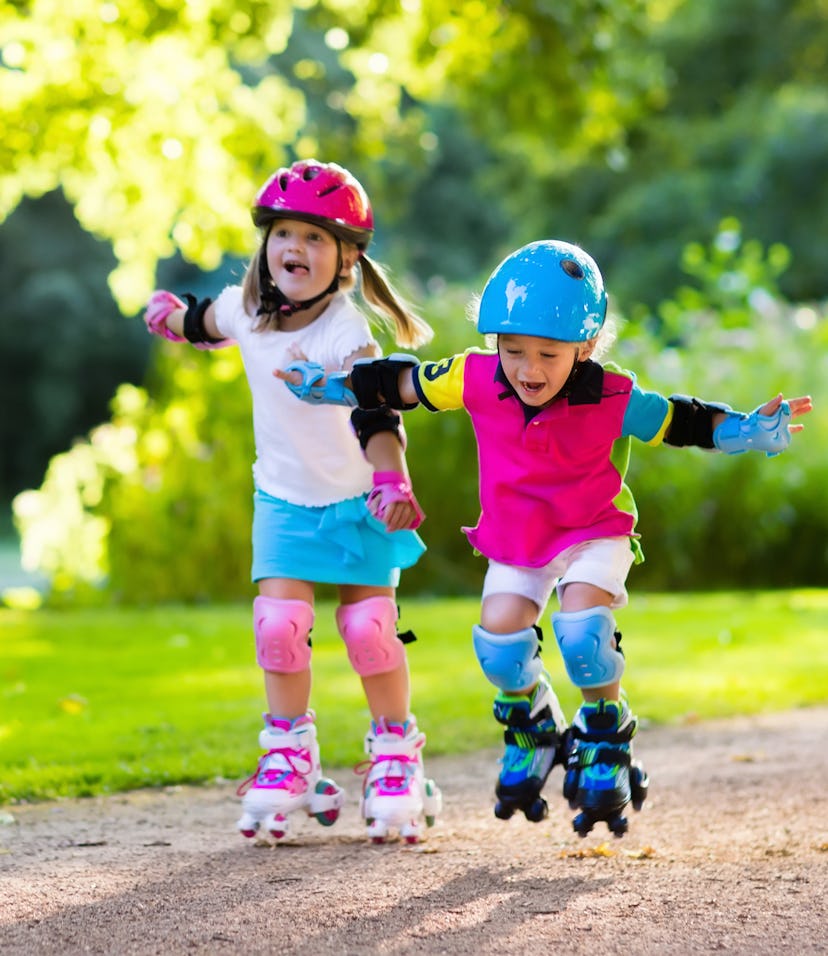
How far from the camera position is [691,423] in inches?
151

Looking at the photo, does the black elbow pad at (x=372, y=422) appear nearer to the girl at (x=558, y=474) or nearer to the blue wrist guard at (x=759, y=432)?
the girl at (x=558, y=474)

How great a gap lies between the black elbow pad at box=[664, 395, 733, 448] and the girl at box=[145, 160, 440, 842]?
0.84 meters

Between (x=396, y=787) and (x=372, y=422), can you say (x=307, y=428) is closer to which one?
(x=372, y=422)

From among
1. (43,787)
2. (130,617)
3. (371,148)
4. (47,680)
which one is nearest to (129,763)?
(43,787)

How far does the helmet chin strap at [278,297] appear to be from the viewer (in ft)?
14.1

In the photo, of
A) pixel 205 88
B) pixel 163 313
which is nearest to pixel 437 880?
pixel 163 313

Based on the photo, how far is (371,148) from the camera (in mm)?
12602

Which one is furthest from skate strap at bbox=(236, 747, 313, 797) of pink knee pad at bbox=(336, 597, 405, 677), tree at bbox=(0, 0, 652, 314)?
tree at bbox=(0, 0, 652, 314)

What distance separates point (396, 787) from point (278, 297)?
137 cm

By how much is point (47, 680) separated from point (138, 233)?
4.46 metres

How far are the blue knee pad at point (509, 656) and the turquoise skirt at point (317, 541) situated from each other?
1.57 ft

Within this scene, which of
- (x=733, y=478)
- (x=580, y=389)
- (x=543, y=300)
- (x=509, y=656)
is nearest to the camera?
(x=543, y=300)

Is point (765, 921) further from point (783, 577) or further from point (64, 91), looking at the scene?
point (783, 577)

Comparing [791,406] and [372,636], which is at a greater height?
[791,406]
